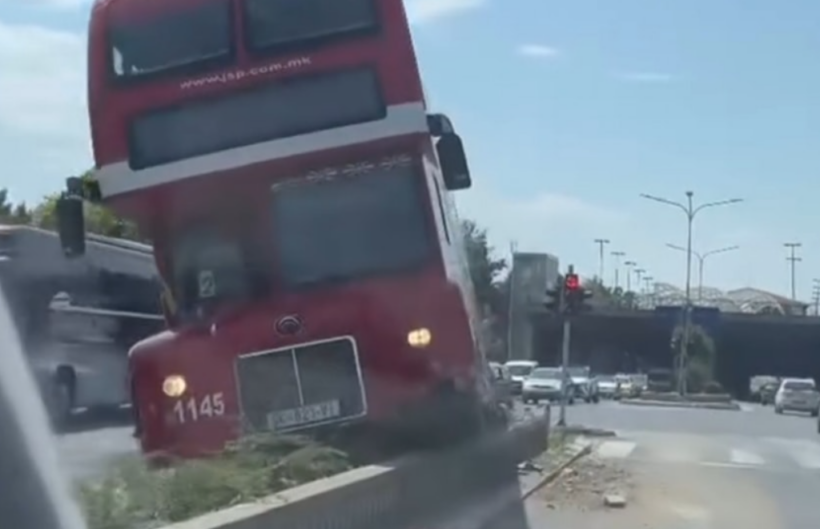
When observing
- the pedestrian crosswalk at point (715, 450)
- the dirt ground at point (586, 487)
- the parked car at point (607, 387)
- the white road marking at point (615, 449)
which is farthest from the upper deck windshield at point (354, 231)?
the parked car at point (607, 387)

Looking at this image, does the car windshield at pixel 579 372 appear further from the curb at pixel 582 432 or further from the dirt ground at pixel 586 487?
the dirt ground at pixel 586 487

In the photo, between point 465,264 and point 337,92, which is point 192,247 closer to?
point 337,92

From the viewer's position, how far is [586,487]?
1922 cm

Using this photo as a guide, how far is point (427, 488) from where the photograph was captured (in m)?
13.3

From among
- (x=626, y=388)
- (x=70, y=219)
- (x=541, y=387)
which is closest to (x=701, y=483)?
(x=70, y=219)

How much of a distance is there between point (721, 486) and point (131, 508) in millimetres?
12968

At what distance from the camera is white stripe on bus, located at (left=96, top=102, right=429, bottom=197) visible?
44.7 ft

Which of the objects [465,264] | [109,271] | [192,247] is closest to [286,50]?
[192,247]

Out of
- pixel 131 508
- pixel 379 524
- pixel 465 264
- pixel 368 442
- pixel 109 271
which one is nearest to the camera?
pixel 131 508

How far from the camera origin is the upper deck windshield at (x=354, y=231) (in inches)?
567

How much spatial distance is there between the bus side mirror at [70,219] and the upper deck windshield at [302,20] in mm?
Result: 2344

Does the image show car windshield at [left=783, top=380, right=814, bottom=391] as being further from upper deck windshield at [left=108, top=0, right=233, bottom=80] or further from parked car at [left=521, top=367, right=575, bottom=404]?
upper deck windshield at [left=108, top=0, right=233, bottom=80]

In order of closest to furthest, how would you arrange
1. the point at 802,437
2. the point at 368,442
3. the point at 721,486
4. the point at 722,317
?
the point at 368,442
the point at 721,486
the point at 802,437
the point at 722,317

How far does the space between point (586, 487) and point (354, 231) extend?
594 centimetres
